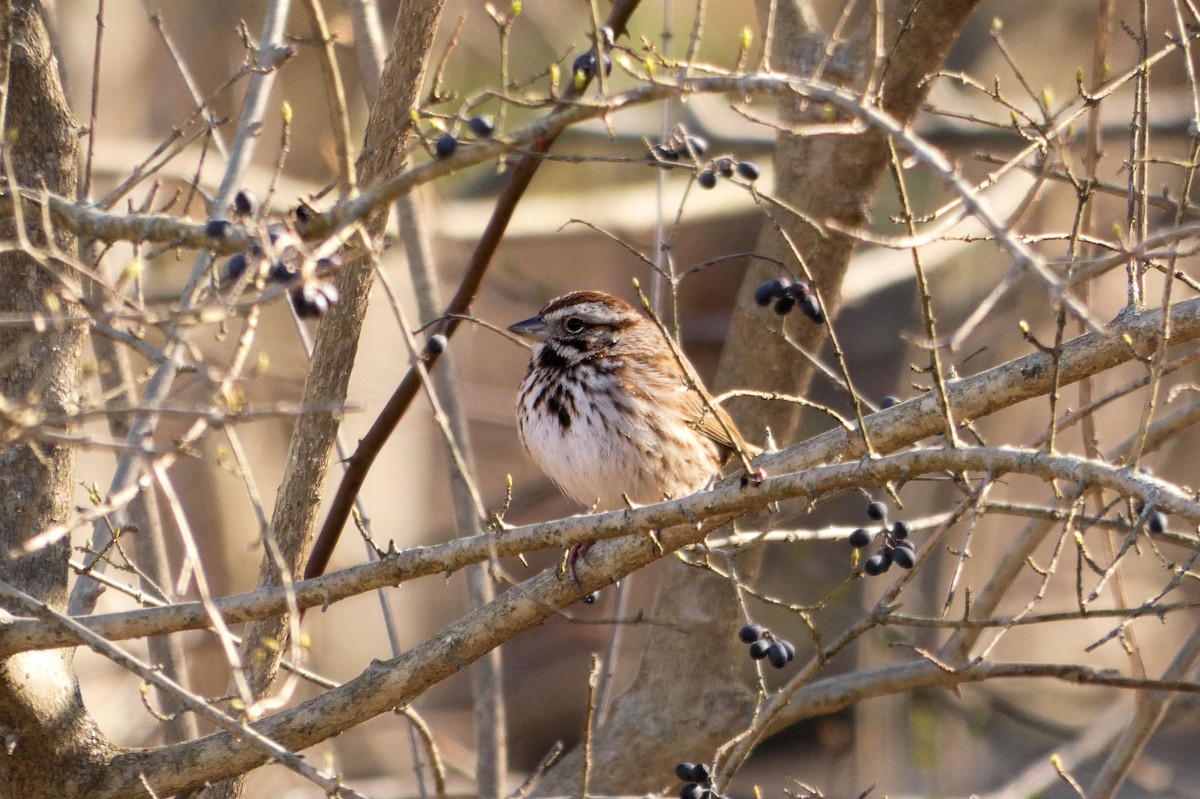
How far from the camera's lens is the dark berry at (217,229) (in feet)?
8.67

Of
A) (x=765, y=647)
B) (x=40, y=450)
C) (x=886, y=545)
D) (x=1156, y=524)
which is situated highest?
(x=40, y=450)

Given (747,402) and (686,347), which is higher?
(686,347)

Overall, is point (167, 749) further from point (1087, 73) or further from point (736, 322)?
point (1087, 73)

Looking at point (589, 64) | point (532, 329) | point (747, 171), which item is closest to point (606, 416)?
point (532, 329)

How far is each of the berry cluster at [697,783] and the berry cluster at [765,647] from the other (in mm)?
365

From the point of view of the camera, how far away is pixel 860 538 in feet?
11.8

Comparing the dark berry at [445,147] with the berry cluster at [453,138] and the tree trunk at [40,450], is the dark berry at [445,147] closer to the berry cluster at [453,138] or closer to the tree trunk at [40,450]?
the berry cluster at [453,138]

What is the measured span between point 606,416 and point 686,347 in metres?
6.05

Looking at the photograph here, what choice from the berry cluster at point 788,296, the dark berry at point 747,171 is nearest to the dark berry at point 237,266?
the dark berry at point 747,171

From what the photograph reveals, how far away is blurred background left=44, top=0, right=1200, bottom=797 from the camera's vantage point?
7965mm

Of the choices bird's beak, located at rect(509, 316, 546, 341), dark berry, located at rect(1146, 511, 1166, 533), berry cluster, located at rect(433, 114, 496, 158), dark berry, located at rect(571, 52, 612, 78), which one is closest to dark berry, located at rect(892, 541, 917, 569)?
dark berry, located at rect(1146, 511, 1166, 533)

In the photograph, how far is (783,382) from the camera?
5.45m

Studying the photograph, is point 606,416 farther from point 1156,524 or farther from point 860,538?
point 1156,524

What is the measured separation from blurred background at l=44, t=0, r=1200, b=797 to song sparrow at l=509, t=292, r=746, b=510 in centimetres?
Answer: 189
